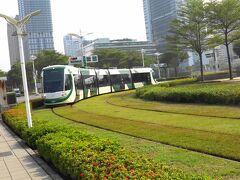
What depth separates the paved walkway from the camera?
8391mm

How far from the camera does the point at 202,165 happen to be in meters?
7.58

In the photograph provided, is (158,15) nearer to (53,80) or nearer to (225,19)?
(225,19)

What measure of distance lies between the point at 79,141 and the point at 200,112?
342 inches

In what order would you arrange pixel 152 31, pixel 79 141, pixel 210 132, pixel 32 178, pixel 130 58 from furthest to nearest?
pixel 152 31
pixel 130 58
pixel 210 132
pixel 79 141
pixel 32 178

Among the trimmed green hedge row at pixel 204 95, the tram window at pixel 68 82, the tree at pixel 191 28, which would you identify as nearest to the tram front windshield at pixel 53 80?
the tram window at pixel 68 82

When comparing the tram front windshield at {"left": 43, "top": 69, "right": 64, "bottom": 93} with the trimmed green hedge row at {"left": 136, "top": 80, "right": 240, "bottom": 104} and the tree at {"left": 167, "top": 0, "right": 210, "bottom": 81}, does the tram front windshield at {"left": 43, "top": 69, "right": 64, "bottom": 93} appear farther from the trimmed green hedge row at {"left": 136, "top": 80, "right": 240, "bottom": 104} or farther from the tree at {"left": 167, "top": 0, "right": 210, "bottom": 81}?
the tree at {"left": 167, "top": 0, "right": 210, "bottom": 81}

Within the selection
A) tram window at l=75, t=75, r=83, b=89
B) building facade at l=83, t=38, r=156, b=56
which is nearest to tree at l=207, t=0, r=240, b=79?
tram window at l=75, t=75, r=83, b=89

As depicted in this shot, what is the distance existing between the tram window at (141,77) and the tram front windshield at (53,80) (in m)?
21.5

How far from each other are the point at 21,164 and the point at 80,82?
23.5 meters

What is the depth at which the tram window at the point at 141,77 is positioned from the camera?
49.8 metres

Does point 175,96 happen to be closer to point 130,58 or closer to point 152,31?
point 130,58

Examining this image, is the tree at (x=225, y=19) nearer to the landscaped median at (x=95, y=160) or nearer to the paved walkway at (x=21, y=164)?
the paved walkway at (x=21, y=164)

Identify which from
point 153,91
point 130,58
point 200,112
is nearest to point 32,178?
point 200,112

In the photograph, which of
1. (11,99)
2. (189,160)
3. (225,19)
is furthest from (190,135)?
(225,19)
